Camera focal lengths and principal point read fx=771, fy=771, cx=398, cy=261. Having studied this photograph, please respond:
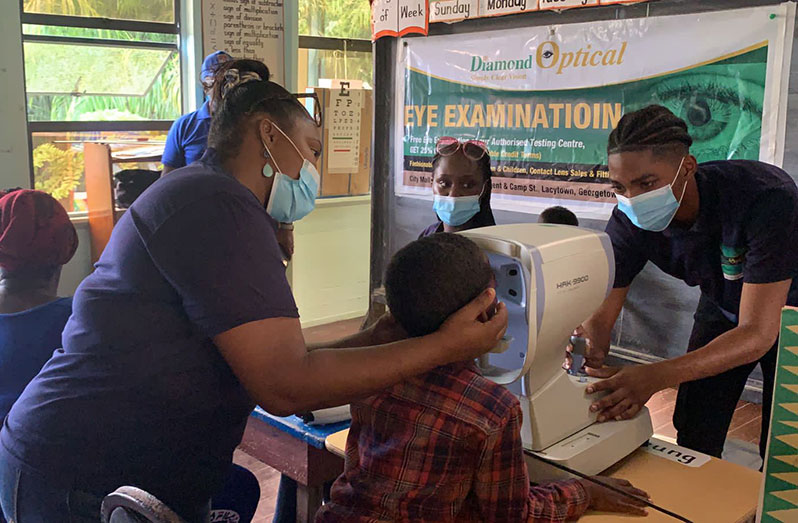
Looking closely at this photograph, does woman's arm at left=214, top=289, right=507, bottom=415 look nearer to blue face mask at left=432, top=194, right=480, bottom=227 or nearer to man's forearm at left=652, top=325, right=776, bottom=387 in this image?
man's forearm at left=652, top=325, right=776, bottom=387

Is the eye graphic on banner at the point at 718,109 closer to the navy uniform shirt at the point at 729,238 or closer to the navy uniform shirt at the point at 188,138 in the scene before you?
the navy uniform shirt at the point at 729,238

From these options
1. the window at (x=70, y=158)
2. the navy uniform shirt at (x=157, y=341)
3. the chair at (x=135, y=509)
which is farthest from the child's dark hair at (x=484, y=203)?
the window at (x=70, y=158)

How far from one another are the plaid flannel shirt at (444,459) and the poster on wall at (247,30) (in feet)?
12.4

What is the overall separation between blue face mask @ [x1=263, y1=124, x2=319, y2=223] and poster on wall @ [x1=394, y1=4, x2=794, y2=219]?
8.03ft

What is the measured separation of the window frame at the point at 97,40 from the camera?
3.95 meters

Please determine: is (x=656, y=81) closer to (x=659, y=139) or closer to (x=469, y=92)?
(x=469, y=92)

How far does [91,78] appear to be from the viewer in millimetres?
4223

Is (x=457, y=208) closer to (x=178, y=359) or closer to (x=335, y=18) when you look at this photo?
(x=178, y=359)

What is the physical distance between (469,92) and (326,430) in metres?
3.00

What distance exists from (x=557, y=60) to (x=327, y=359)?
121 inches

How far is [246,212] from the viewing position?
→ 1.12 meters

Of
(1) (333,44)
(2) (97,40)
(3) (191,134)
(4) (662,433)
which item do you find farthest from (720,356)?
(1) (333,44)

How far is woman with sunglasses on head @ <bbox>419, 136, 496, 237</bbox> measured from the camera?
2367 millimetres

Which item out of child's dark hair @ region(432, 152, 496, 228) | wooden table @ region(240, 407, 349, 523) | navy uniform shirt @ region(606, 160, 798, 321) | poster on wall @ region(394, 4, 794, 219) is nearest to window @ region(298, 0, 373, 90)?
poster on wall @ region(394, 4, 794, 219)
